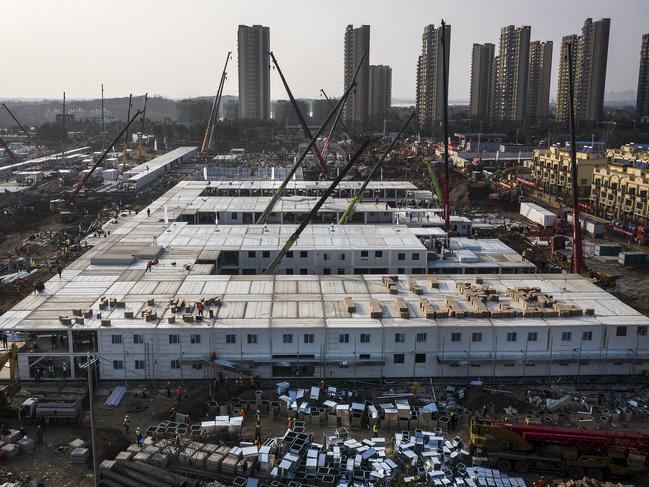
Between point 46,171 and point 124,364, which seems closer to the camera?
point 124,364

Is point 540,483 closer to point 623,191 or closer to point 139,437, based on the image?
point 139,437

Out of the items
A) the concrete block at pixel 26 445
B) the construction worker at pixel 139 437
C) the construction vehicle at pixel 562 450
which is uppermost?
the construction vehicle at pixel 562 450

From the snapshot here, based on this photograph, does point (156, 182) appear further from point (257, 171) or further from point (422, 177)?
point (422, 177)

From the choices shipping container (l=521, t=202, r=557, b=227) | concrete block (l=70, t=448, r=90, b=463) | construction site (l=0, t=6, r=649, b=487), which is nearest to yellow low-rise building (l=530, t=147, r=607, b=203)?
shipping container (l=521, t=202, r=557, b=227)

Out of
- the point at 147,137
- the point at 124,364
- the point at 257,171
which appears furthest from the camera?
the point at 147,137

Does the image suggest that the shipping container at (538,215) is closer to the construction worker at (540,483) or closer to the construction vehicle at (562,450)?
the construction vehicle at (562,450)

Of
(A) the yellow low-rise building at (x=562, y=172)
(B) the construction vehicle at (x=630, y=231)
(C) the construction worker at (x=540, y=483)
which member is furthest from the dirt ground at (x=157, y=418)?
(A) the yellow low-rise building at (x=562, y=172)

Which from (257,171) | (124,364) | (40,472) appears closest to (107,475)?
(40,472)
